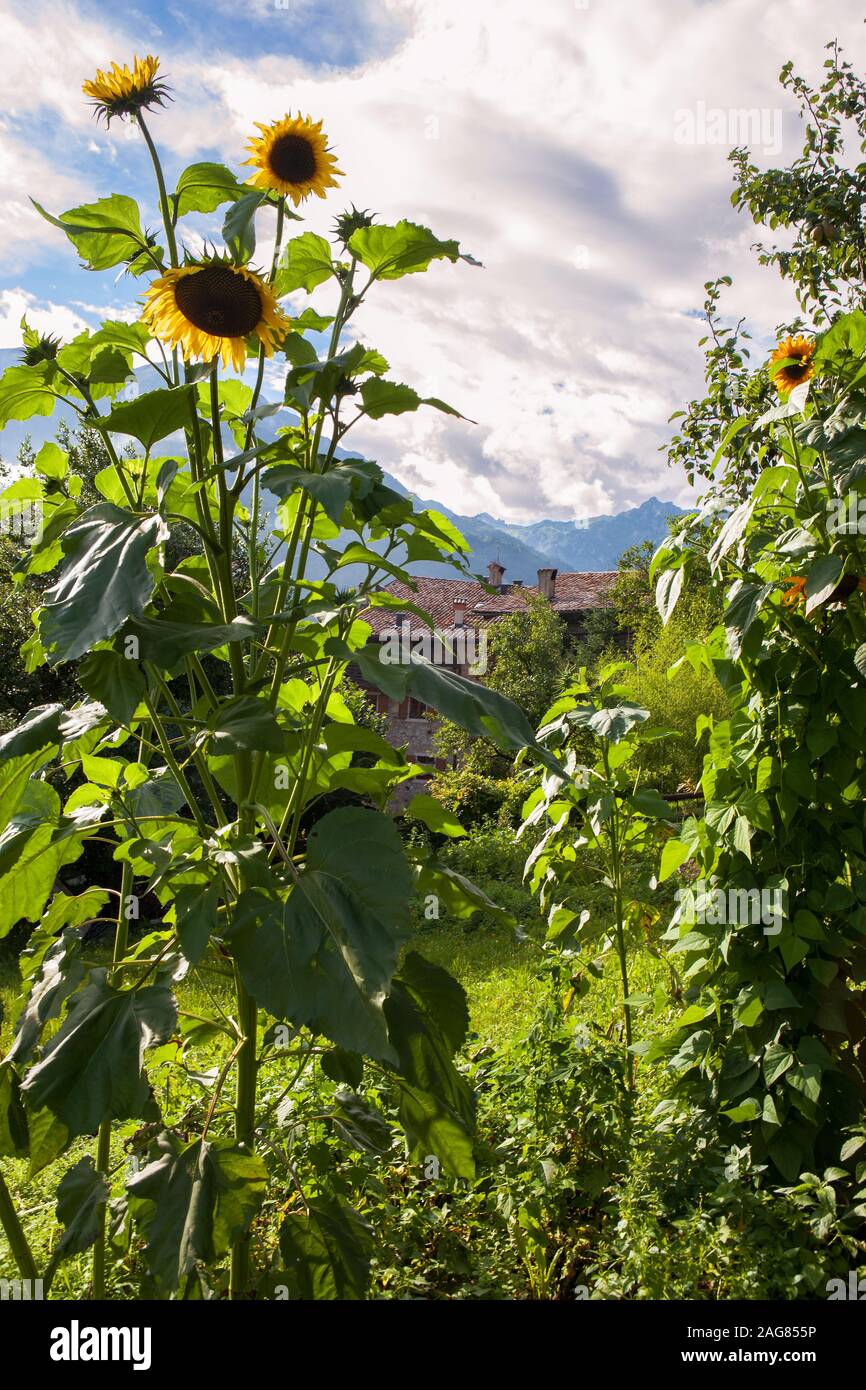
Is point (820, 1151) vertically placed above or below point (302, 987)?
below

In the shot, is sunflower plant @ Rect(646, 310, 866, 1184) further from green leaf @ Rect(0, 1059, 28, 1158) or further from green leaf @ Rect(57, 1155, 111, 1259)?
green leaf @ Rect(0, 1059, 28, 1158)

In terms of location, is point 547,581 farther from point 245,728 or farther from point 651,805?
point 245,728

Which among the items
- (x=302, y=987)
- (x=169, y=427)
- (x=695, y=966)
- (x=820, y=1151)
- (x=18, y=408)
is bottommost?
(x=820, y=1151)

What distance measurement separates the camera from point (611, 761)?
9.11ft

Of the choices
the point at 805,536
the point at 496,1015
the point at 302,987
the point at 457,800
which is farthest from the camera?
the point at 457,800

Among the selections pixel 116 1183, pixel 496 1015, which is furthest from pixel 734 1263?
pixel 496 1015

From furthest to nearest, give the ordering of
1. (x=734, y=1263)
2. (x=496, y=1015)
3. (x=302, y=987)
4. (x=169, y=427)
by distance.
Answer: (x=496, y=1015) < (x=734, y=1263) < (x=169, y=427) < (x=302, y=987)

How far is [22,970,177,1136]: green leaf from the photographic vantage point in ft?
3.83

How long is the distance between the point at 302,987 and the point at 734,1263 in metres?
1.33

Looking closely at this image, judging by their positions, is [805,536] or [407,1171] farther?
[407,1171]

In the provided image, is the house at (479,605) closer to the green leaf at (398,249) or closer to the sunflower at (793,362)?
the sunflower at (793,362)

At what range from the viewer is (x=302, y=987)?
1093 mm
